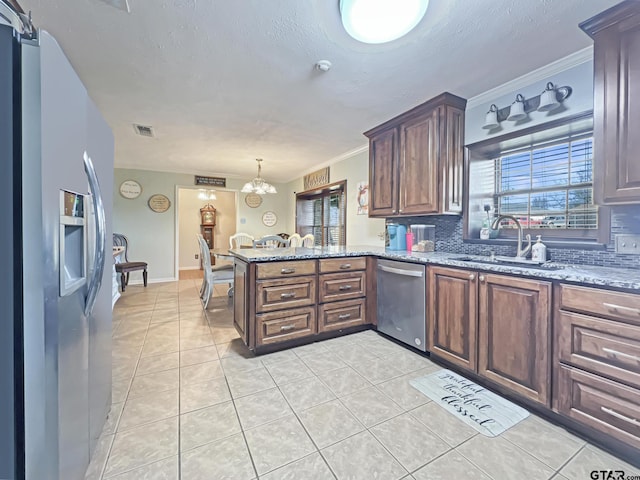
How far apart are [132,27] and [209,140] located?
2.14 metres

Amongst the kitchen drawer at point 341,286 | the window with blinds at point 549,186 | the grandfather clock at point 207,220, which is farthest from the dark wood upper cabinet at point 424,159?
the grandfather clock at point 207,220

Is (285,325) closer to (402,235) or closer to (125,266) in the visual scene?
(402,235)

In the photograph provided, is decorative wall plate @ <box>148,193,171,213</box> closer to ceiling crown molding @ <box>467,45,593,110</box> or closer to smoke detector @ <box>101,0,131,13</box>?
smoke detector @ <box>101,0,131,13</box>

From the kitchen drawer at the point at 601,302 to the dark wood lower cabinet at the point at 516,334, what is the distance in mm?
86

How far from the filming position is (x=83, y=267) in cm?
99

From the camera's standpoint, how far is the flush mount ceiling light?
1.39 meters

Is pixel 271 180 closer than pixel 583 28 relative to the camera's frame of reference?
No

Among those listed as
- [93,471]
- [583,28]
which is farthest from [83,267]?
[583,28]

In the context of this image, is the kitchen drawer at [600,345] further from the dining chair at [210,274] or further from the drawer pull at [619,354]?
the dining chair at [210,274]

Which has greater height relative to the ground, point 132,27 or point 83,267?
point 132,27

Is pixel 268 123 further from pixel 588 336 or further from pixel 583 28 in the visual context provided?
pixel 588 336

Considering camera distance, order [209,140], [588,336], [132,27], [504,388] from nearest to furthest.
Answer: [588,336]
[132,27]
[504,388]
[209,140]

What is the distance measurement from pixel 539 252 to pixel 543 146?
0.89m

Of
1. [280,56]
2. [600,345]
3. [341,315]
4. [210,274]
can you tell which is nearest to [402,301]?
[341,315]
